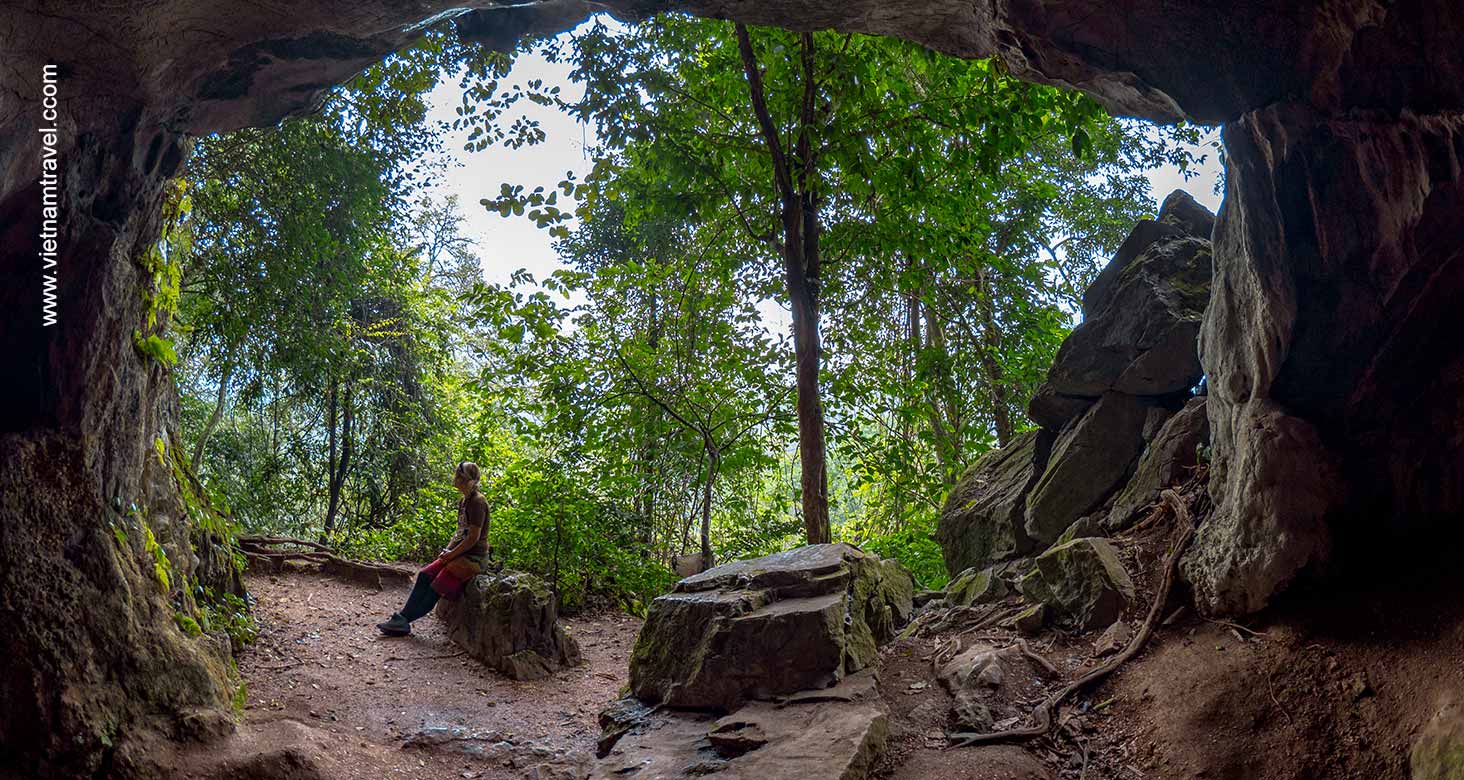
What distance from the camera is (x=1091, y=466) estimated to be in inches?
262

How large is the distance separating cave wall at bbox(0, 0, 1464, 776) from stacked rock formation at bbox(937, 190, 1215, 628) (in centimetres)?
127

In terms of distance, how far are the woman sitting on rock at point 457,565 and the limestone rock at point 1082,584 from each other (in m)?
5.56

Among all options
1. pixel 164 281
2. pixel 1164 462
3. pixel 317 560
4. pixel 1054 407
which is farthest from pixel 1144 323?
pixel 317 560

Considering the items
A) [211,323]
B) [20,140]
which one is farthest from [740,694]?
[211,323]

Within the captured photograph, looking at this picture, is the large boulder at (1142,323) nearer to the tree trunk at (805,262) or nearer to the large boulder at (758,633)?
the tree trunk at (805,262)

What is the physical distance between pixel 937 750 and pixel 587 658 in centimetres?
528

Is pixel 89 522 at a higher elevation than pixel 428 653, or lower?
higher

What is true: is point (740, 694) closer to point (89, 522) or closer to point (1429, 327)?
point (89, 522)

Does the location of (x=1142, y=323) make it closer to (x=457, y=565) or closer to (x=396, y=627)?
(x=457, y=565)

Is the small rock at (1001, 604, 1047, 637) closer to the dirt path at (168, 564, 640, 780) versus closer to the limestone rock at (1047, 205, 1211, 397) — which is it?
the limestone rock at (1047, 205, 1211, 397)

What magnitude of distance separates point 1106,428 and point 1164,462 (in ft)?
2.60

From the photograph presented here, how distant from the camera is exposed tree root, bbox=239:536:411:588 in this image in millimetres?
9656

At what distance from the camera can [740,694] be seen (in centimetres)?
497

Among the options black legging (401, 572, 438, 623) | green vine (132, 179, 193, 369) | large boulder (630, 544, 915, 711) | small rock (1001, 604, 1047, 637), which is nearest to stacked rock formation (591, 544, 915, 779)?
large boulder (630, 544, 915, 711)
